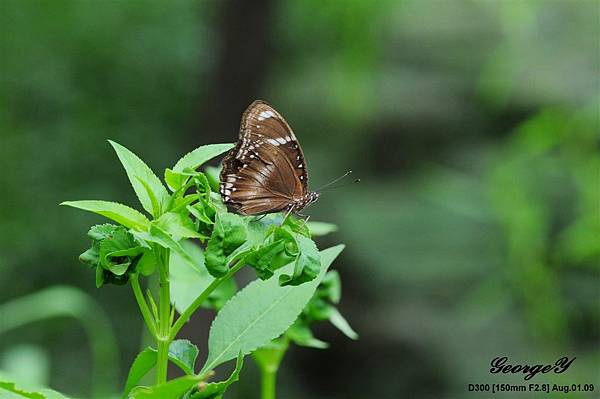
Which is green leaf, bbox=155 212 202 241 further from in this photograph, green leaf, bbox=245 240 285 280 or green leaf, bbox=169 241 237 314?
green leaf, bbox=169 241 237 314

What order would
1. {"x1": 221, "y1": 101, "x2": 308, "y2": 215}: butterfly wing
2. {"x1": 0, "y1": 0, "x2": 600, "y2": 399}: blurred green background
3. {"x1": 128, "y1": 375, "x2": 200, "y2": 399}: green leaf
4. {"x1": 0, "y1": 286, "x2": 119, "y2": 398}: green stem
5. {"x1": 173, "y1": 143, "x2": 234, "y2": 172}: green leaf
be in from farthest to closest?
1. {"x1": 0, "y1": 286, "x2": 119, "y2": 398}: green stem
2. {"x1": 0, "y1": 0, "x2": 600, "y2": 399}: blurred green background
3. {"x1": 221, "y1": 101, "x2": 308, "y2": 215}: butterfly wing
4. {"x1": 173, "y1": 143, "x2": 234, "y2": 172}: green leaf
5. {"x1": 128, "y1": 375, "x2": 200, "y2": 399}: green leaf

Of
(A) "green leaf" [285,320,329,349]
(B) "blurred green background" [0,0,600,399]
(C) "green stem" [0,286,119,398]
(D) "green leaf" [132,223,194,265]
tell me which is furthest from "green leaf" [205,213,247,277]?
(C) "green stem" [0,286,119,398]

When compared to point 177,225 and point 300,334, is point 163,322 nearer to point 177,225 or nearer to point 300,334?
point 177,225

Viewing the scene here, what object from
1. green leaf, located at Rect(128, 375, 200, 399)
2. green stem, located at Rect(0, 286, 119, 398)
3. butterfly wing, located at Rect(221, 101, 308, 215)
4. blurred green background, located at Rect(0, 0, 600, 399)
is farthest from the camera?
green stem, located at Rect(0, 286, 119, 398)

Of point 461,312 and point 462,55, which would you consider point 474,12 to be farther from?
point 461,312

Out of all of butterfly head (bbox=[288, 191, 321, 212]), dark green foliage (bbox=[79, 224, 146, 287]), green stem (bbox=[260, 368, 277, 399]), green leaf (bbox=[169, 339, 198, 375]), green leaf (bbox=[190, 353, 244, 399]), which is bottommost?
green stem (bbox=[260, 368, 277, 399])

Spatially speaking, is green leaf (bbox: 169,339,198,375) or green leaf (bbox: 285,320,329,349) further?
green leaf (bbox: 285,320,329,349)

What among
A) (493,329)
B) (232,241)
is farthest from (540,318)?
(232,241)
